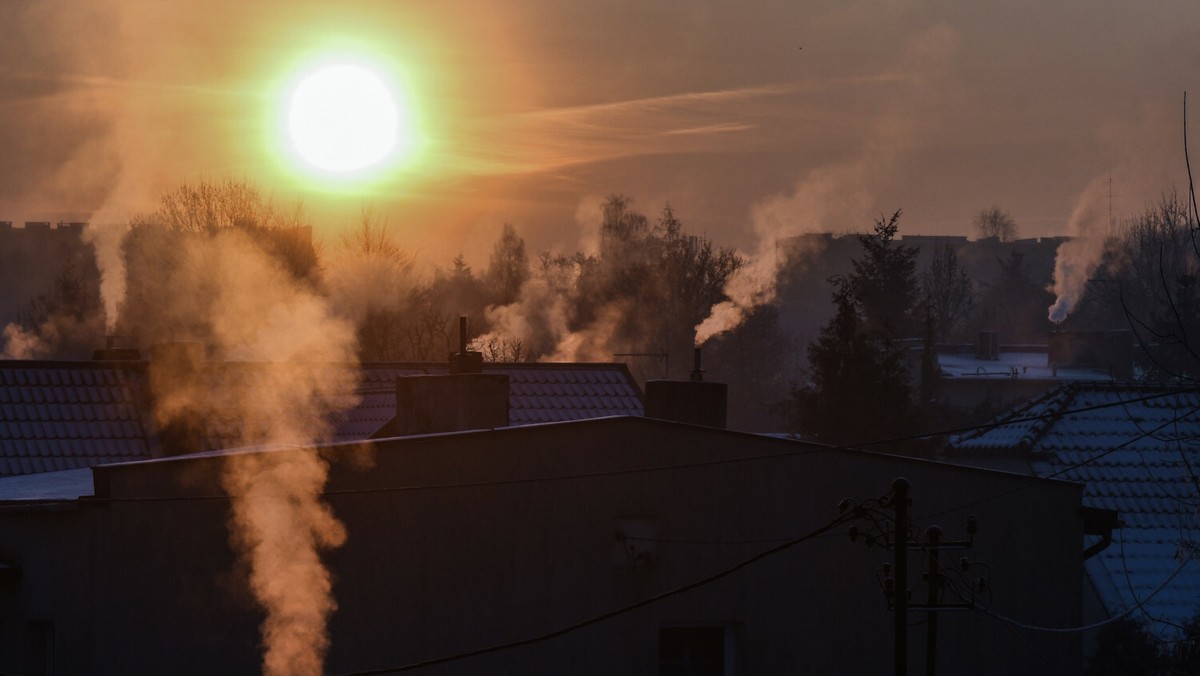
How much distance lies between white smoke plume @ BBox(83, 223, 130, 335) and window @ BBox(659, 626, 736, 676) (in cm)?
→ 5304

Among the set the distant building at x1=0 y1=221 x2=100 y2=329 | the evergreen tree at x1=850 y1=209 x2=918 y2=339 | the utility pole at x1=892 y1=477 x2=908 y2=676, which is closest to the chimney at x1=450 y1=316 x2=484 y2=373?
the utility pole at x1=892 y1=477 x2=908 y2=676

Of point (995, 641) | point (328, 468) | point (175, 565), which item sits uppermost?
point (328, 468)

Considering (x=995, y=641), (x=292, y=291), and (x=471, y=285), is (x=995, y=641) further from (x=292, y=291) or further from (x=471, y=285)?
(x=471, y=285)

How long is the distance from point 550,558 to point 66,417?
566 inches

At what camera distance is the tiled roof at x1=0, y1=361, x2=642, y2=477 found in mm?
28734

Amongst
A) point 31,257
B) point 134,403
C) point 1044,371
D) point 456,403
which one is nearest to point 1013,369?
point 1044,371

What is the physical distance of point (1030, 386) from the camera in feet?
218

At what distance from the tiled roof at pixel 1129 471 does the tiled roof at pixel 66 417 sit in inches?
729

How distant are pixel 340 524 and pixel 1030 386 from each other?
173 feet

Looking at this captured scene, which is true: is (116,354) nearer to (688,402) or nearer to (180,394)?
(180,394)

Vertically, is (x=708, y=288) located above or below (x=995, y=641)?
above

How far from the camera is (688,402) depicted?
25.6 metres

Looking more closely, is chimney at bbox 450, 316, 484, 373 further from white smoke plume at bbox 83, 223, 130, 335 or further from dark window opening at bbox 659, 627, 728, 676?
white smoke plume at bbox 83, 223, 130, 335

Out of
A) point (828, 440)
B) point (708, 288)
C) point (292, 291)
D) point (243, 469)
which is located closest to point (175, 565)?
point (243, 469)
